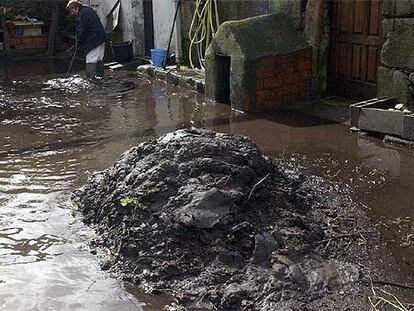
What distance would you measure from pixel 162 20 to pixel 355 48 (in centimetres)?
601

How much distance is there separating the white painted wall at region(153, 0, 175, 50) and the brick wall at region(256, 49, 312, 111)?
183 inches

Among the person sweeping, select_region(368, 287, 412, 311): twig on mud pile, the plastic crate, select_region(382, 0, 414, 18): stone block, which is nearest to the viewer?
select_region(368, 287, 412, 311): twig on mud pile

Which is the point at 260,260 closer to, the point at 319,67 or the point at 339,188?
the point at 339,188

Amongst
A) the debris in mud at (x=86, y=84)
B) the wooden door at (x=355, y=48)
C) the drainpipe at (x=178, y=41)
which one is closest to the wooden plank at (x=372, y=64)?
the wooden door at (x=355, y=48)

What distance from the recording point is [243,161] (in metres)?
5.14

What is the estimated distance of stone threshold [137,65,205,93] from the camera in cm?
1121

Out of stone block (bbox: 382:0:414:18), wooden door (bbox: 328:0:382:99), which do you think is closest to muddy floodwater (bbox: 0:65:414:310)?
wooden door (bbox: 328:0:382:99)

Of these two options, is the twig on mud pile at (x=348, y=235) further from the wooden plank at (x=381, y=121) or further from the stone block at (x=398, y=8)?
the stone block at (x=398, y=8)

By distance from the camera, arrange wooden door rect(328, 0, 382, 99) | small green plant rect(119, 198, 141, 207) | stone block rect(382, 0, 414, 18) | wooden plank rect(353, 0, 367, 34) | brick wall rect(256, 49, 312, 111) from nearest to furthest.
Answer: small green plant rect(119, 198, 141, 207)
stone block rect(382, 0, 414, 18)
wooden door rect(328, 0, 382, 99)
wooden plank rect(353, 0, 367, 34)
brick wall rect(256, 49, 312, 111)

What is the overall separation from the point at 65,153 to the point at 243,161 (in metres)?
3.04

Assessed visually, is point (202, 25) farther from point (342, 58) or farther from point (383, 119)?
point (383, 119)

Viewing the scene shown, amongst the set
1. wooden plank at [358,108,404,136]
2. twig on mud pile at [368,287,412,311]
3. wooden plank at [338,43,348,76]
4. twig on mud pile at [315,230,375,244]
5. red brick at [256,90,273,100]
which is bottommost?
twig on mud pile at [368,287,412,311]

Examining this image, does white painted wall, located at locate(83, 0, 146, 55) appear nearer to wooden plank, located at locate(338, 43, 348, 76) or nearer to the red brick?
the red brick

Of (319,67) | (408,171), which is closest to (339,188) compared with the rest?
(408,171)
